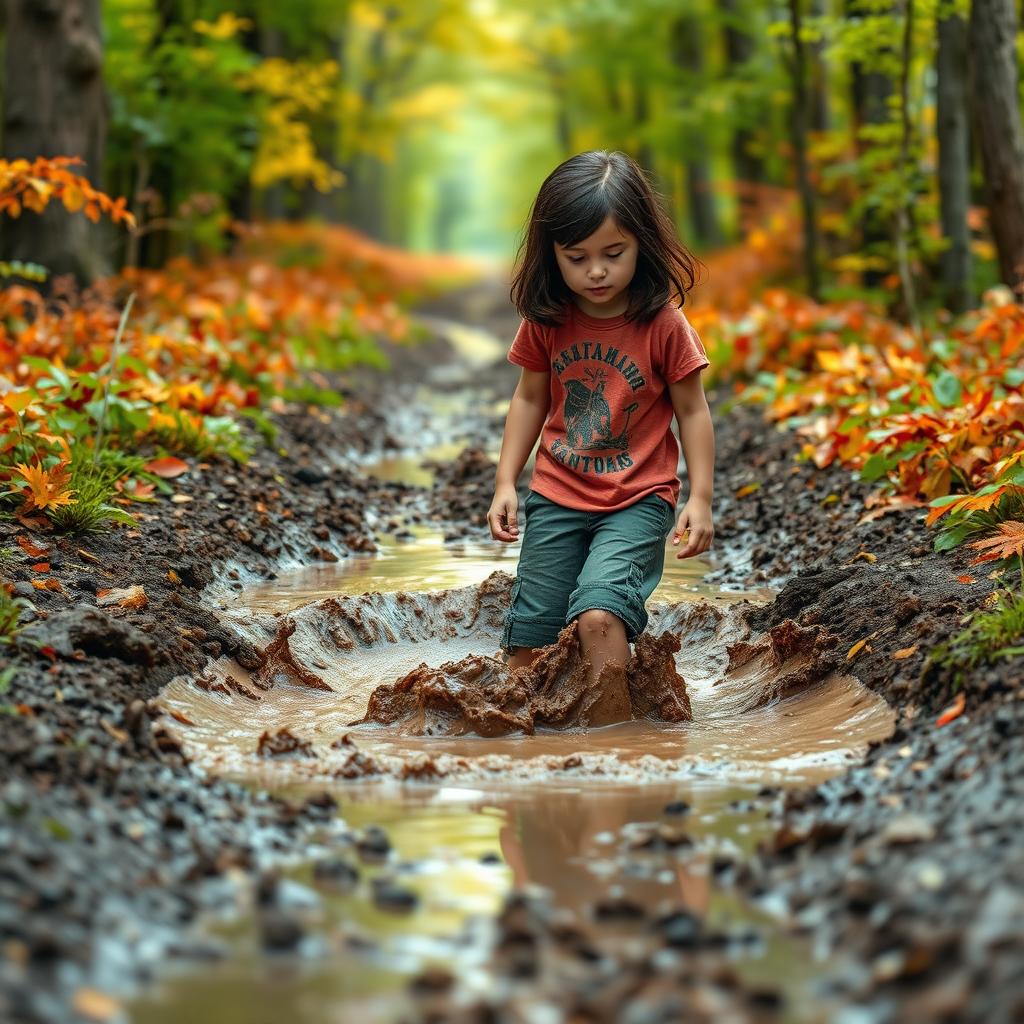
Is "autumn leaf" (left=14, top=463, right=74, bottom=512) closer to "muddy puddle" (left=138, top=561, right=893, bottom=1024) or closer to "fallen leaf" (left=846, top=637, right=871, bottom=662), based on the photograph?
"muddy puddle" (left=138, top=561, right=893, bottom=1024)

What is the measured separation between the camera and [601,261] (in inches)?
172

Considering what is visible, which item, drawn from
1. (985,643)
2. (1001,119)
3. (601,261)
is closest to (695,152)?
(1001,119)

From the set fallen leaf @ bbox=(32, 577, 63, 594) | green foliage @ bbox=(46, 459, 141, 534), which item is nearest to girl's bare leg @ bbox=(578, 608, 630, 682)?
fallen leaf @ bbox=(32, 577, 63, 594)

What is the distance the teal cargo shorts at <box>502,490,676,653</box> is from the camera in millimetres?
4398

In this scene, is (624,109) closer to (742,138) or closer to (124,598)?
(742,138)

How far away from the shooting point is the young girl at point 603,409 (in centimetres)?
444

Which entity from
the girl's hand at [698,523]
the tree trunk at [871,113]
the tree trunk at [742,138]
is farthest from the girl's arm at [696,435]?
the tree trunk at [742,138]

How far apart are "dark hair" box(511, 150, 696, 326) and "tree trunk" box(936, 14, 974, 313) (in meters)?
7.37

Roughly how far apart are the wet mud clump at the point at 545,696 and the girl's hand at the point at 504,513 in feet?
1.51

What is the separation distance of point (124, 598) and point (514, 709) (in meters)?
1.55

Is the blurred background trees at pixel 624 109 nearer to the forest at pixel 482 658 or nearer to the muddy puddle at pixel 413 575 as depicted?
the forest at pixel 482 658

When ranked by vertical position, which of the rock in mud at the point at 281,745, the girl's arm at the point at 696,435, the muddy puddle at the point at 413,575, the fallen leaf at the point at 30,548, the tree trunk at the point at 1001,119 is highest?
the tree trunk at the point at 1001,119

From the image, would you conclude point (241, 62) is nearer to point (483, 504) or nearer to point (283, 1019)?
point (483, 504)

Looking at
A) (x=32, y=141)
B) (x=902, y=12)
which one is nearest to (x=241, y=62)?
(x=32, y=141)
